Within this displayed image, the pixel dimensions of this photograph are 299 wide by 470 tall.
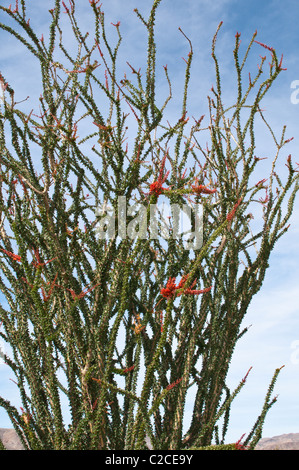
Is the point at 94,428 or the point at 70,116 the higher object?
the point at 70,116

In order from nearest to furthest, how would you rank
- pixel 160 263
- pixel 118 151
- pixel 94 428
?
pixel 94 428
pixel 118 151
pixel 160 263

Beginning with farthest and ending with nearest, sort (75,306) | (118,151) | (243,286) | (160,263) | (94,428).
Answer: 1. (160,263)
2. (243,286)
3. (118,151)
4. (75,306)
5. (94,428)

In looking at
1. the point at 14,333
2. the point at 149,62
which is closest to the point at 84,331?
the point at 14,333

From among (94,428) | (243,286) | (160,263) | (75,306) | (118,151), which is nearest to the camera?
(94,428)

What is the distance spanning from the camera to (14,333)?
2197 millimetres

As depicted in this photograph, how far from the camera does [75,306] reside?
198cm

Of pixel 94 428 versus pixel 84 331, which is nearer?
pixel 94 428

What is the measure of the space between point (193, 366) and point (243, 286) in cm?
49

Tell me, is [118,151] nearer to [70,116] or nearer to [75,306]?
[70,116]

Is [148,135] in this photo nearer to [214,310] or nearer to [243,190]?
[243,190]

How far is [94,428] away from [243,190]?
4.37ft
